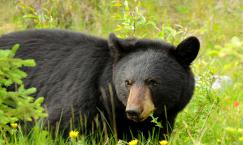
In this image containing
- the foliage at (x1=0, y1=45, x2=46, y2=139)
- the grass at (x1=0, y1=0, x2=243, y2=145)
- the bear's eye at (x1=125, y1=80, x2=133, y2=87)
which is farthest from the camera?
the grass at (x1=0, y1=0, x2=243, y2=145)

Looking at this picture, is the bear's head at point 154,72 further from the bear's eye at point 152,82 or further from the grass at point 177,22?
the grass at point 177,22

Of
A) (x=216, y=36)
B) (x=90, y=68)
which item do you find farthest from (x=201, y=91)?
(x=216, y=36)

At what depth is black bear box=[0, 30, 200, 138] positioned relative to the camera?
4730 mm

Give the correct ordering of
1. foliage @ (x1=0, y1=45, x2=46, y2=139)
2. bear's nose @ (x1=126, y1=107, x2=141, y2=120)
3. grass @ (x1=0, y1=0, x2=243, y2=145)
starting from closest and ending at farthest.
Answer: foliage @ (x1=0, y1=45, x2=46, y2=139), bear's nose @ (x1=126, y1=107, x2=141, y2=120), grass @ (x1=0, y1=0, x2=243, y2=145)

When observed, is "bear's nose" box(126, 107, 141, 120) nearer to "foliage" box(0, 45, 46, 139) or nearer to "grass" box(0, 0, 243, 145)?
"foliage" box(0, 45, 46, 139)

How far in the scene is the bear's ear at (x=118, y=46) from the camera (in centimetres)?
491

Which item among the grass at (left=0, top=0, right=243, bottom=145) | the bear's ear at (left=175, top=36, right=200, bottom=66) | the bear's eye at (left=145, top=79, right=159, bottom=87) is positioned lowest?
the grass at (left=0, top=0, right=243, bottom=145)

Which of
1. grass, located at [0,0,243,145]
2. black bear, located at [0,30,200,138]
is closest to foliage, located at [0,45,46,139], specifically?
black bear, located at [0,30,200,138]

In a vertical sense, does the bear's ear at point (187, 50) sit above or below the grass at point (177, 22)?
above

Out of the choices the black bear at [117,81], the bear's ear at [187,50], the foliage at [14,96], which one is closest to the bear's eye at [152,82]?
the black bear at [117,81]

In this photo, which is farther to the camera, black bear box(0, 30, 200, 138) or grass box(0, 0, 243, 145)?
grass box(0, 0, 243, 145)

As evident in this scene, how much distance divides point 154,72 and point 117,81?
30 cm

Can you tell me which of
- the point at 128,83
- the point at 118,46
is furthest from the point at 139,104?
the point at 118,46

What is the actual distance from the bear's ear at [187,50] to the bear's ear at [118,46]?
0.38 meters
